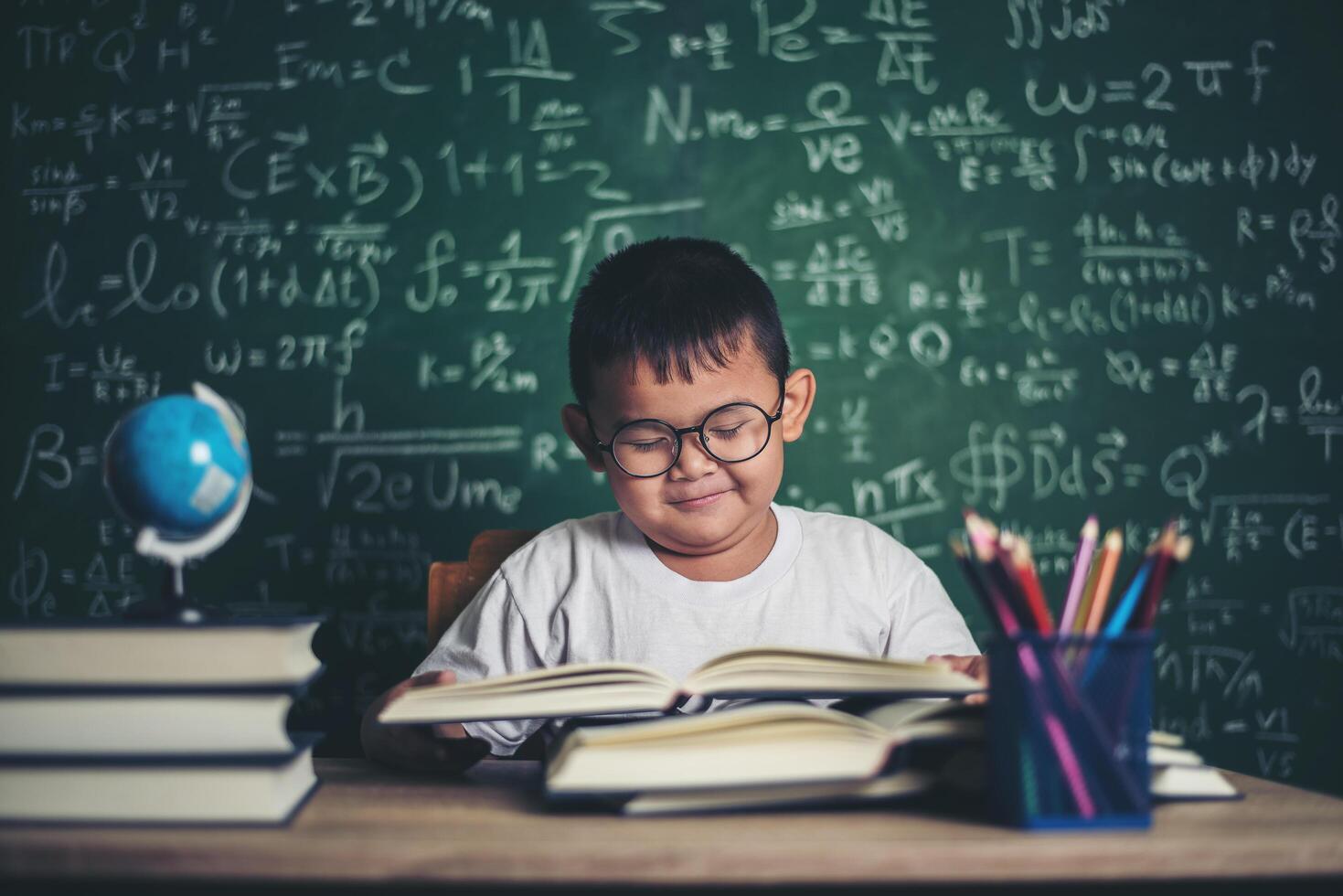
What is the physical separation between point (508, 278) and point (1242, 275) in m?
1.89

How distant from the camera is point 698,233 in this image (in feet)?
8.23

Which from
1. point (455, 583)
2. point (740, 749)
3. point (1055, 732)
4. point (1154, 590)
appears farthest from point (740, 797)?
point (455, 583)

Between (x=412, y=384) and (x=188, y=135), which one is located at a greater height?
(x=188, y=135)

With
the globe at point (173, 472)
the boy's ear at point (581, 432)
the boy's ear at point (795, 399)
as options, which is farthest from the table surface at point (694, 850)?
the boy's ear at point (795, 399)

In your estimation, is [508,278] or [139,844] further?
[508,278]

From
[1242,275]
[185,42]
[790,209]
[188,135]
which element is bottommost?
[1242,275]

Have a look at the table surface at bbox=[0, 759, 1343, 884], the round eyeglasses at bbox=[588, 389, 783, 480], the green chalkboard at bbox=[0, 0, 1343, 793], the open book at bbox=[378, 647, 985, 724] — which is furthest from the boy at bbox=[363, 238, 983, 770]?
the green chalkboard at bbox=[0, 0, 1343, 793]

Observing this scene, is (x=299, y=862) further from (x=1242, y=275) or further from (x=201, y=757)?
(x=1242, y=275)

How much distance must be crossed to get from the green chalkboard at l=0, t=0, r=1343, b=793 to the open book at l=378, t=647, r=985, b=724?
1624mm

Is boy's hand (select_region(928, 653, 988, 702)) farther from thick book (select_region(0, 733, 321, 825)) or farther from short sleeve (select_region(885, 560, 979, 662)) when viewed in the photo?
thick book (select_region(0, 733, 321, 825))

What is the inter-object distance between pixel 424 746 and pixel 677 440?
508 millimetres

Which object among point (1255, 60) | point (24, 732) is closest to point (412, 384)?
point (24, 732)

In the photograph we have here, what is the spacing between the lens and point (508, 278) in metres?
2.52

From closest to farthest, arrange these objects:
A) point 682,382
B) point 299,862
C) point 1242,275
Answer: point 299,862 < point 682,382 < point 1242,275
